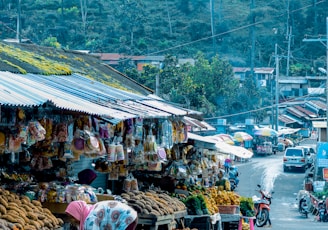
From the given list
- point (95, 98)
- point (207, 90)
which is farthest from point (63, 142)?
point (207, 90)

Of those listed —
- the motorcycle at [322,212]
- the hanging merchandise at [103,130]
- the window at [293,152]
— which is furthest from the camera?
the window at [293,152]

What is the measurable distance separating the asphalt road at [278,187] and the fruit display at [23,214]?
1436 cm

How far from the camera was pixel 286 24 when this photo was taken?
91.2m

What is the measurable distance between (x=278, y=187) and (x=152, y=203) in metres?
26.5

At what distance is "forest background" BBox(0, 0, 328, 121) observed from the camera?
6562 centimetres

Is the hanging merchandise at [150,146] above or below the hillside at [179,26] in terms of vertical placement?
below

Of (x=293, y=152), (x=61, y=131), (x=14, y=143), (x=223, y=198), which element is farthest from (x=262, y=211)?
(x=293, y=152)

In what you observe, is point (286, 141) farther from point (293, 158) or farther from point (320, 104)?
point (293, 158)

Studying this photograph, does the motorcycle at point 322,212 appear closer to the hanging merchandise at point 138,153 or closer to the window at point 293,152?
the hanging merchandise at point 138,153

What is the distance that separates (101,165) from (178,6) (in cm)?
8381

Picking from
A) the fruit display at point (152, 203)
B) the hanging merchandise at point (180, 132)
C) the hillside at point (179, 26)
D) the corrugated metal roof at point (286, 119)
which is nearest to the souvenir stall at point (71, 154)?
the fruit display at point (152, 203)

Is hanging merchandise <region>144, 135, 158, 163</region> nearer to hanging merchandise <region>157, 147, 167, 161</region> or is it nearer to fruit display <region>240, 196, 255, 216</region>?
hanging merchandise <region>157, 147, 167, 161</region>

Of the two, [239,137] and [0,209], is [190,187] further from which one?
[239,137]

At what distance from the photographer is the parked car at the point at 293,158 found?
4469 centimetres
